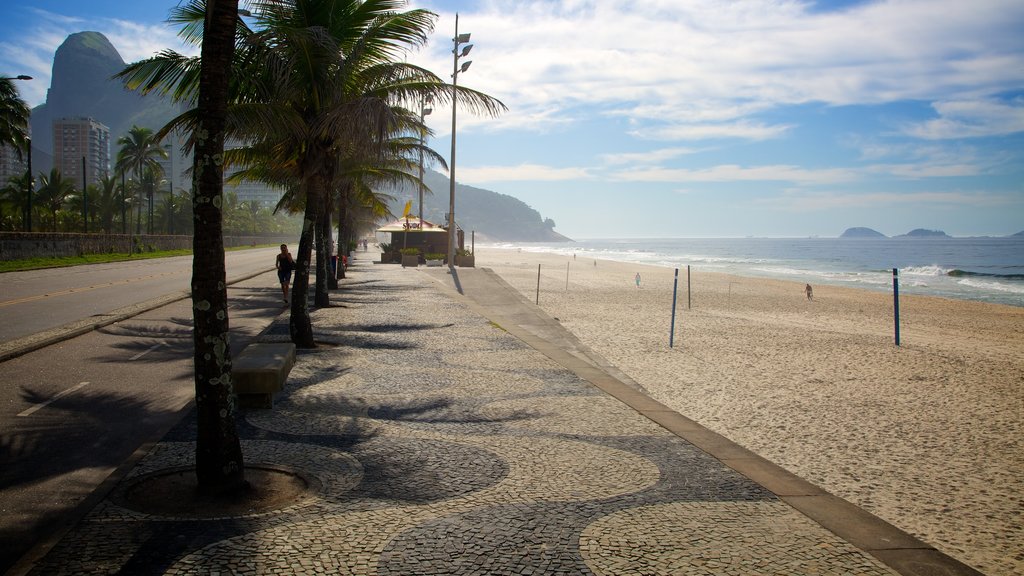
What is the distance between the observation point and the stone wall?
31631 mm

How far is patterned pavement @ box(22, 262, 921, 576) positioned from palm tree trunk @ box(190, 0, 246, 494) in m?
0.56

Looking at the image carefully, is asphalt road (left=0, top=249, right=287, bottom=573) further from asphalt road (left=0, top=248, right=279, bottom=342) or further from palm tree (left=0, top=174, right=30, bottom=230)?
palm tree (left=0, top=174, right=30, bottom=230)

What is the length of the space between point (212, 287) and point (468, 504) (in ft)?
7.85

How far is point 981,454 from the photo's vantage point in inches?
289

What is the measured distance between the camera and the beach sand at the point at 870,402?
5750mm

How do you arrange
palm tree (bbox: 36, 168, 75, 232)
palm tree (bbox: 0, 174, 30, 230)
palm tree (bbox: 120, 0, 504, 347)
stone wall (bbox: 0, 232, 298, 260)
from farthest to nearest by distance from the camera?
palm tree (bbox: 36, 168, 75, 232)
palm tree (bbox: 0, 174, 30, 230)
stone wall (bbox: 0, 232, 298, 260)
palm tree (bbox: 120, 0, 504, 347)

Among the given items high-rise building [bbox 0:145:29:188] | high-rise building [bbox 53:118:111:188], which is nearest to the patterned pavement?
high-rise building [bbox 0:145:29:188]

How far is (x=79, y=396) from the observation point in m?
8.15

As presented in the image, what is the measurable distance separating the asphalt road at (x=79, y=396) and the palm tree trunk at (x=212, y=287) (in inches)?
34.0

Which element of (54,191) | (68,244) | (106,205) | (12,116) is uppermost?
(12,116)

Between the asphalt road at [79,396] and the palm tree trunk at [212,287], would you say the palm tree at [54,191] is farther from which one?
the palm tree trunk at [212,287]

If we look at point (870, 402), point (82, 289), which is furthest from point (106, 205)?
point (870, 402)

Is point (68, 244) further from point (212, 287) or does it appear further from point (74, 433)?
point (212, 287)

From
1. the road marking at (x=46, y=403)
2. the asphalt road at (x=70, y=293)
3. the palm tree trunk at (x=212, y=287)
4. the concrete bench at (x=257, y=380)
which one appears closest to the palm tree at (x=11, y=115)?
the asphalt road at (x=70, y=293)
